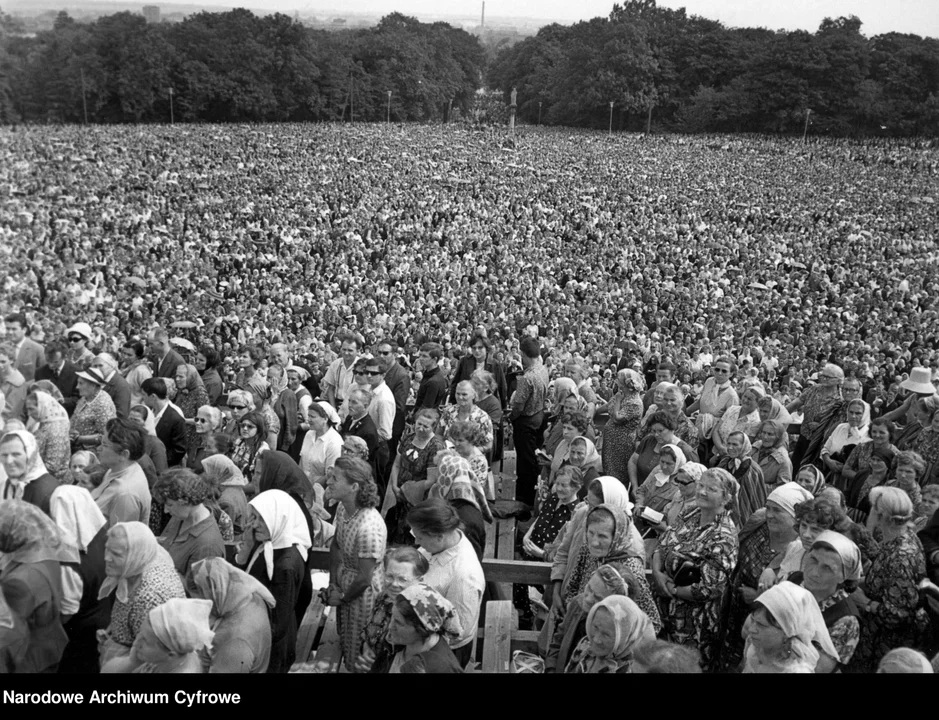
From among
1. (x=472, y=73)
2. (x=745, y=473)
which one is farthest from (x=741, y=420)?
(x=472, y=73)

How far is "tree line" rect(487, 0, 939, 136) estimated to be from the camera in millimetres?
33531

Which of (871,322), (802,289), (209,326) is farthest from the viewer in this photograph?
(802,289)

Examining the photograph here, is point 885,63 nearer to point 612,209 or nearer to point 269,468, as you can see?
point 612,209

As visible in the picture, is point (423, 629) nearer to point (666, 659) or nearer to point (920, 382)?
point (666, 659)

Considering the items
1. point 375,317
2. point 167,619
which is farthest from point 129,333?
point 167,619

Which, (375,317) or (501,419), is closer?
(501,419)

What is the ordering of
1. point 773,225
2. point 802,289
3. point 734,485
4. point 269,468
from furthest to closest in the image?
point 773,225 < point 802,289 < point 269,468 < point 734,485

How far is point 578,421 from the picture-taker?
4.33m

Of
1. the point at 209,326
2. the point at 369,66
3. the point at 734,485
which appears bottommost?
the point at 209,326

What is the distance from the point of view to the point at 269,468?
3648mm

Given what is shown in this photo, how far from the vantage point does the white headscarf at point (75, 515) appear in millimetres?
3020

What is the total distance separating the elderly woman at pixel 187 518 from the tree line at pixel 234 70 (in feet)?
16.2

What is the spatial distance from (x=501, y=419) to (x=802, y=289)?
13.7m

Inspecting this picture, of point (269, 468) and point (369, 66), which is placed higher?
point (369, 66)
